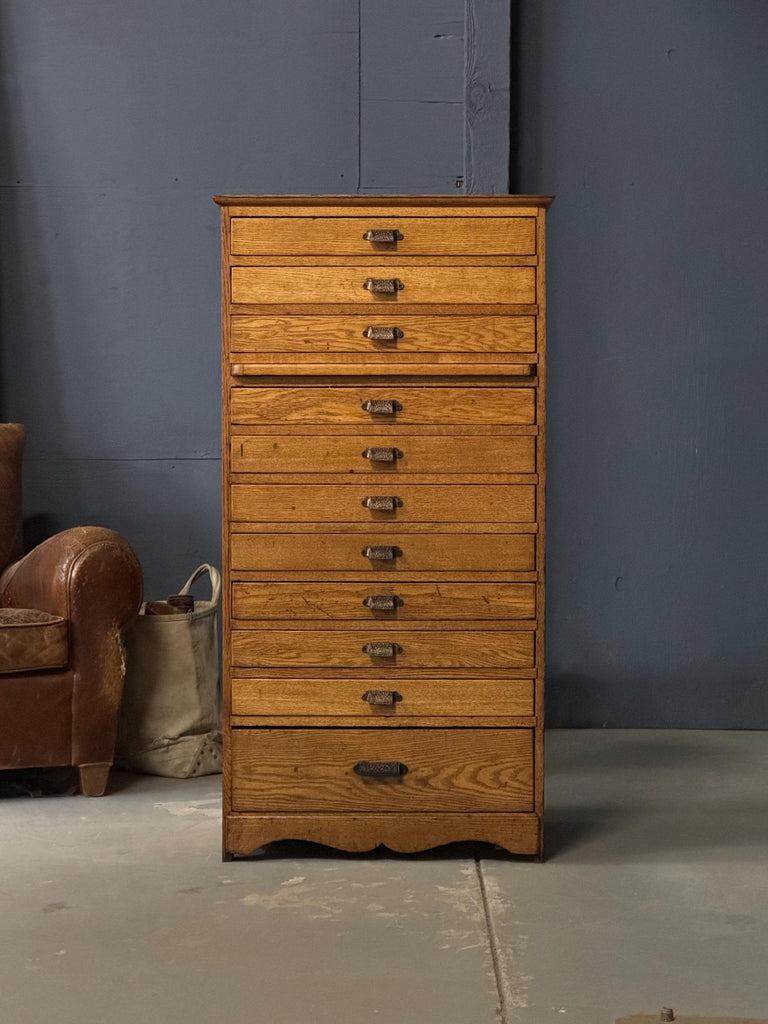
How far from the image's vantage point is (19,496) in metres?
3.74

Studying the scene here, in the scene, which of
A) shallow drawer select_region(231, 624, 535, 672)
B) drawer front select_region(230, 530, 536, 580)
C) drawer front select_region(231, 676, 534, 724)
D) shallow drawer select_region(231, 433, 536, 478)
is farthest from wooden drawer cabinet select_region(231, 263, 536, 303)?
drawer front select_region(231, 676, 534, 724)

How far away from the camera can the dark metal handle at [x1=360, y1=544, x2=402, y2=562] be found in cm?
274

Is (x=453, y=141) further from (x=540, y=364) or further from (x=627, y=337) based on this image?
(x=540, y=364)

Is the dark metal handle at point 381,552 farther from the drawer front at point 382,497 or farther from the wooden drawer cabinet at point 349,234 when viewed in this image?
the wooden drawer cabinet at point 349,234

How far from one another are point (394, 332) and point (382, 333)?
27 mm

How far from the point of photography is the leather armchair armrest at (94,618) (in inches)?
128

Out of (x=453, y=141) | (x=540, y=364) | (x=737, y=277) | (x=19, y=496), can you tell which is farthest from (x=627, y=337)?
(x=19, y=496)

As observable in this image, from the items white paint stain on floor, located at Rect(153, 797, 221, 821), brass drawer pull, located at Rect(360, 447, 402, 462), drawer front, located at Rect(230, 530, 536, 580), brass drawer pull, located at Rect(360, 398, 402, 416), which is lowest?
white paint stain on floor, located at Rect(153, 797, 221, 821)

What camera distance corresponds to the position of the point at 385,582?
2758 mm

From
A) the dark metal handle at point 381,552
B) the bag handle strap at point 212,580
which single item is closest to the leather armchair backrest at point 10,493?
the bag handle strap at point 212,580

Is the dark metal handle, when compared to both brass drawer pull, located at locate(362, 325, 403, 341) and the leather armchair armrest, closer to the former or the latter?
brass drawer pull, located at locate(362, 325, 403, 341)

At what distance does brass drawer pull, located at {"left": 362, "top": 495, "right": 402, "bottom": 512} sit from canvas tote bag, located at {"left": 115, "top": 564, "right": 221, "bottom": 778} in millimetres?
978

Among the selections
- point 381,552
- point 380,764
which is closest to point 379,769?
point 380,764

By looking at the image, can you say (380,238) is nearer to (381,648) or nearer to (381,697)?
(381,648)
